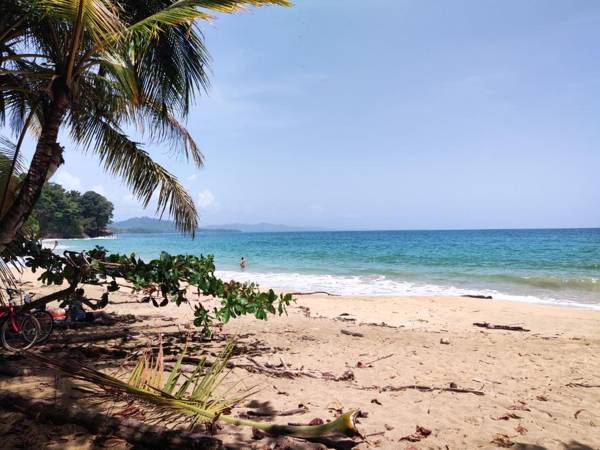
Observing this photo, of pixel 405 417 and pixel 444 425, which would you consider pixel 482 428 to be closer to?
pixel 444 425

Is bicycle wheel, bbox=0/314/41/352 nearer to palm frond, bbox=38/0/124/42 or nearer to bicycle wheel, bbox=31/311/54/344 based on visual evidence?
bicycle wheel, bbox=31/311/54/344

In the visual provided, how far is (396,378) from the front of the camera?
4.91 metres

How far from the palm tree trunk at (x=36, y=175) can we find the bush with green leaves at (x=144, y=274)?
0.54 m

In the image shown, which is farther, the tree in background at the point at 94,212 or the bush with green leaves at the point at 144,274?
the tree in background at the point at 94,212

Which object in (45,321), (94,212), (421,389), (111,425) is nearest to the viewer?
(111,425)

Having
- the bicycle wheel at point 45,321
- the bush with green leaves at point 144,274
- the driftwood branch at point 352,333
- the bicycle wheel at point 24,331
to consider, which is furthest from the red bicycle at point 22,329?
the driftwood branch at point 352,333

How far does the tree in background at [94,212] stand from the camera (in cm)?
7369

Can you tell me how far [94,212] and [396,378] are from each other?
83.1 meters

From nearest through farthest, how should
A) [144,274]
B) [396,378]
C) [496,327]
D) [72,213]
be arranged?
[144,274] < [396,378] < [496,327] < [72,213]

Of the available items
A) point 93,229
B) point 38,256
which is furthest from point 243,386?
point 93,229

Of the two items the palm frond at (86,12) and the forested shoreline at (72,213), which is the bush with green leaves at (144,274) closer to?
the palm frond at (86,12)

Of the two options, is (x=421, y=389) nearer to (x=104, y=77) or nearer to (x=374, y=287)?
(x=104, y=77)

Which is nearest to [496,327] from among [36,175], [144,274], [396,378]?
[396,378]

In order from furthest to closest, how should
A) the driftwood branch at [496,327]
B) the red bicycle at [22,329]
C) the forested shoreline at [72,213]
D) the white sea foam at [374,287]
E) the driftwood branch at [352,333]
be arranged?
the forested shoreline at [72,213], the white sea foam at [374,287], the driftwood branch at [496,327], the driftwood branch at [352,333], the red bicycle at [22,329]
